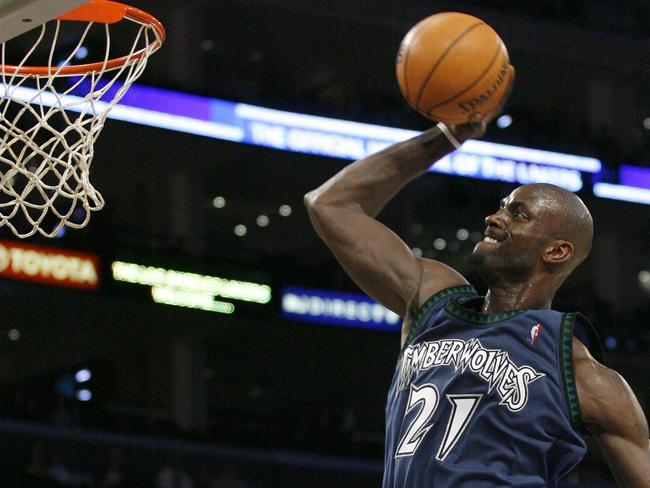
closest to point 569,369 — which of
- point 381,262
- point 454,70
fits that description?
point 381,262

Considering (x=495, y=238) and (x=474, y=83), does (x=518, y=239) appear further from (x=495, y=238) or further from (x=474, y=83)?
(x=474, y=83)

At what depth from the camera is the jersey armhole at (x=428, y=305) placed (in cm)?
361

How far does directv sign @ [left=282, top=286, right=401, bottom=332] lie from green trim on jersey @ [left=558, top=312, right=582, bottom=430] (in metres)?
12.5

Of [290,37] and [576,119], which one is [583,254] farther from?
[576,119]

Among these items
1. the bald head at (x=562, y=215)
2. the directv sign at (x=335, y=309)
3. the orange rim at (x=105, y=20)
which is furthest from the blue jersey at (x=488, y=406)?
the directv sign at (x=335, y=309)

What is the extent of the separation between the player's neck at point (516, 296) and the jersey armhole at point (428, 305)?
0.09 metres

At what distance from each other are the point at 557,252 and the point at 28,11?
60.2 inches

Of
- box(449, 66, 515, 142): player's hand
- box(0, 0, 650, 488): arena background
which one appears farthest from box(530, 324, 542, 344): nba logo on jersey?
box(0, 0, 650, 488): arena background

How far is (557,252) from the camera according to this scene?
11.6 ft

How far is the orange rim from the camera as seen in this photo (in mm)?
4027

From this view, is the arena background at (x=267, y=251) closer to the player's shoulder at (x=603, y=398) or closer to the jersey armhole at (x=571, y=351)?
the jersey armhole at (x=571, y=351)

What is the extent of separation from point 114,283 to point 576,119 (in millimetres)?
9699

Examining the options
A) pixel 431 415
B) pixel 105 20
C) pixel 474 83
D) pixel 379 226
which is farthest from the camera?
pixel 105 20

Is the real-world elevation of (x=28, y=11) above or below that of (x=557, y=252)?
above
